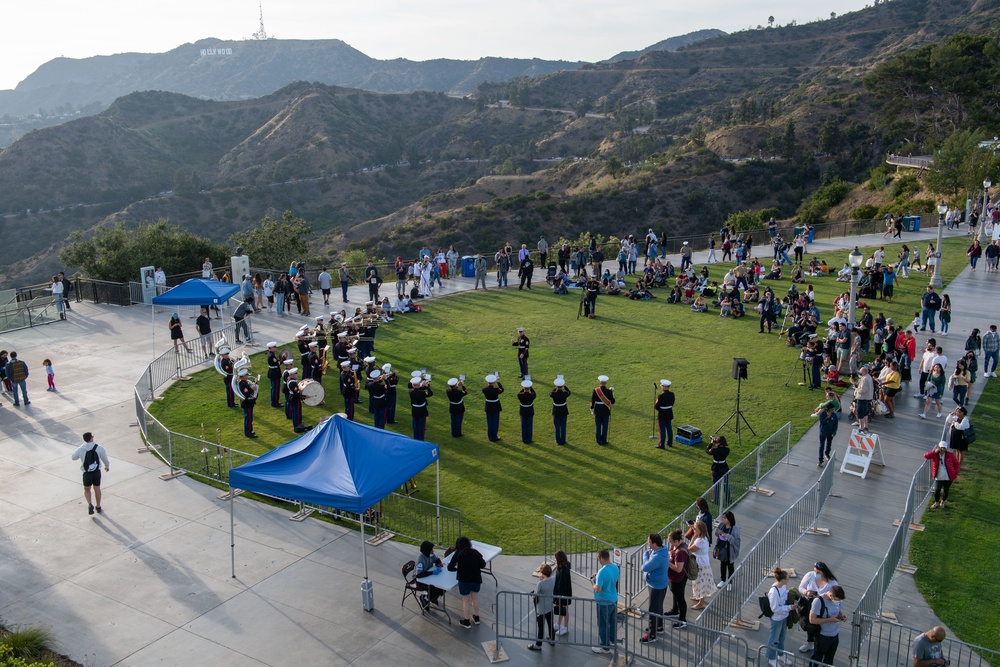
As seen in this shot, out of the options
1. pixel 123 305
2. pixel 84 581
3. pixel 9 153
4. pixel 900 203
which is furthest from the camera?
pixel 9 153

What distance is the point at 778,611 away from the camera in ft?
32.2

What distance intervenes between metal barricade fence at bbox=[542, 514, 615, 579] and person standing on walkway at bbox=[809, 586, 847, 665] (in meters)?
3.34

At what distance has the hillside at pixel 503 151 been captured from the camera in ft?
249

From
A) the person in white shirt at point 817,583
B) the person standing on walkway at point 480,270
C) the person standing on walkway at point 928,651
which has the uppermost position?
the person standing on walkway at point 480,270

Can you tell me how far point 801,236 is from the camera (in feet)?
120

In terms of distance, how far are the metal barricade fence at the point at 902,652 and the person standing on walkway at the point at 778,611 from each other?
91 centimetres

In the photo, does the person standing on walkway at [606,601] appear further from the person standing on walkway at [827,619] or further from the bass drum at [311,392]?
the bass drum at [311,392]

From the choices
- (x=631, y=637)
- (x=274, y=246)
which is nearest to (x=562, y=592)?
(x=631, y=637)

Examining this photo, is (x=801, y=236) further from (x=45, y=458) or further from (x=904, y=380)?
(x=45, y=458)

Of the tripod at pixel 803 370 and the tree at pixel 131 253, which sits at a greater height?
the tree at pixel 131 253

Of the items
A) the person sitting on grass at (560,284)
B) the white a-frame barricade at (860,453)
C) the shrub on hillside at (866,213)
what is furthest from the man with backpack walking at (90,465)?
the shrub on hillside at (866,213)

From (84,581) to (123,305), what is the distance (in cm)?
2153

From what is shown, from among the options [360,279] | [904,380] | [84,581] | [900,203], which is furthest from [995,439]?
[900,203]

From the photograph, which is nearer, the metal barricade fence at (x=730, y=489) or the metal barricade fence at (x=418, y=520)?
the metal barricade fence at (x=730, y=489)
